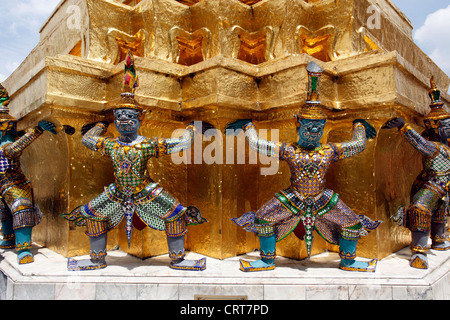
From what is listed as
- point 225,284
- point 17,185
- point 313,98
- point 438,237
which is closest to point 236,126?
point 313,98

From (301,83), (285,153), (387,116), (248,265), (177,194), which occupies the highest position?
(301,83)

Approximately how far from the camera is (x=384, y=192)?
13.8 ft

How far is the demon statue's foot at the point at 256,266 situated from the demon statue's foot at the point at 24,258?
7.95ft

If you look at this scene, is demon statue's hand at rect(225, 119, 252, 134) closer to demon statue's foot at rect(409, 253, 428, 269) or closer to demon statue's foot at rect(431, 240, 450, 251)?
demon statue's foot at rect(409, 253, 428, 269)

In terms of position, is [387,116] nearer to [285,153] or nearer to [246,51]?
[285,153]

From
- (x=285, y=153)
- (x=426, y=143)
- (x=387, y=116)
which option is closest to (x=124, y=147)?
(x=285, y=153)

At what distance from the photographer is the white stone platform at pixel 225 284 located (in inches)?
126

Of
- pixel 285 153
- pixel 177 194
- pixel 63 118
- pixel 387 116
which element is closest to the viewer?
pixel 285 153

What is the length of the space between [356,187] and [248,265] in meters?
1.63

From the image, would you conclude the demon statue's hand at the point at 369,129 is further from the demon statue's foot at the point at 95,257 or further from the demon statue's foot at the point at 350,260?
the demon statue's foot at the point at 95,257

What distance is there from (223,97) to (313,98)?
3.33 feet

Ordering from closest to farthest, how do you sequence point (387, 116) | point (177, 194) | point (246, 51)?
point (387, 116) → point (177, 194) → point (246, 51)

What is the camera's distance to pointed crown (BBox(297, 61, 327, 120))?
11.2ft
